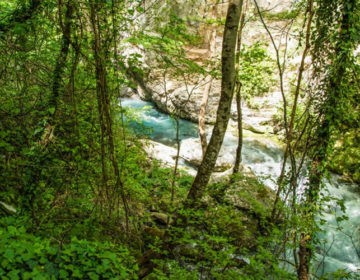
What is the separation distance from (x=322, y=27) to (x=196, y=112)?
9.34 metres

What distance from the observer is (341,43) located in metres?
4.29

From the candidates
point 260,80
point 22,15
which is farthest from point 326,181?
point 22,15

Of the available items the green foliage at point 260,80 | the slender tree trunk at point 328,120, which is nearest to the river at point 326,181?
the slender tree trunk at point 328,120

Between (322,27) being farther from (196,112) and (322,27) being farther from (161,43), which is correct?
(196,112)

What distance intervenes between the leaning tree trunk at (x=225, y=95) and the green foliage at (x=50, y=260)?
1705mm

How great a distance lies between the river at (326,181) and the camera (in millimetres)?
5922

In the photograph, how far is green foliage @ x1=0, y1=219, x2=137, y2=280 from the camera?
166cm

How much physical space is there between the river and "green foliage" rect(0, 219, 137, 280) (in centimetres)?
270

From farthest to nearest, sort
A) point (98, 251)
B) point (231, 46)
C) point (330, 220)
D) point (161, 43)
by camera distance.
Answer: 1. point (330, 220)
2. point (161, 43)
3. point (231, 46)
4. point (98, 251)

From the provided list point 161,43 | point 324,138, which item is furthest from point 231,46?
point 324,138

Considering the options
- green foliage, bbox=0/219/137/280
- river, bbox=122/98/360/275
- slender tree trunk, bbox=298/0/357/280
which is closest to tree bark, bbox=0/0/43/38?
river, bbox=122/98/360/275

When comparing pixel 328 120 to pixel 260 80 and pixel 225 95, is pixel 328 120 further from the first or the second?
pixel 260 80

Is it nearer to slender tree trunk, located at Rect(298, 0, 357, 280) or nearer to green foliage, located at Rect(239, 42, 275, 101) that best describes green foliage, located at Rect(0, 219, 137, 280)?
slender tree trunk, located at Rect(298, 0, 357, 280)

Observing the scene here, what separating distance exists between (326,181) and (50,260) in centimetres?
957
